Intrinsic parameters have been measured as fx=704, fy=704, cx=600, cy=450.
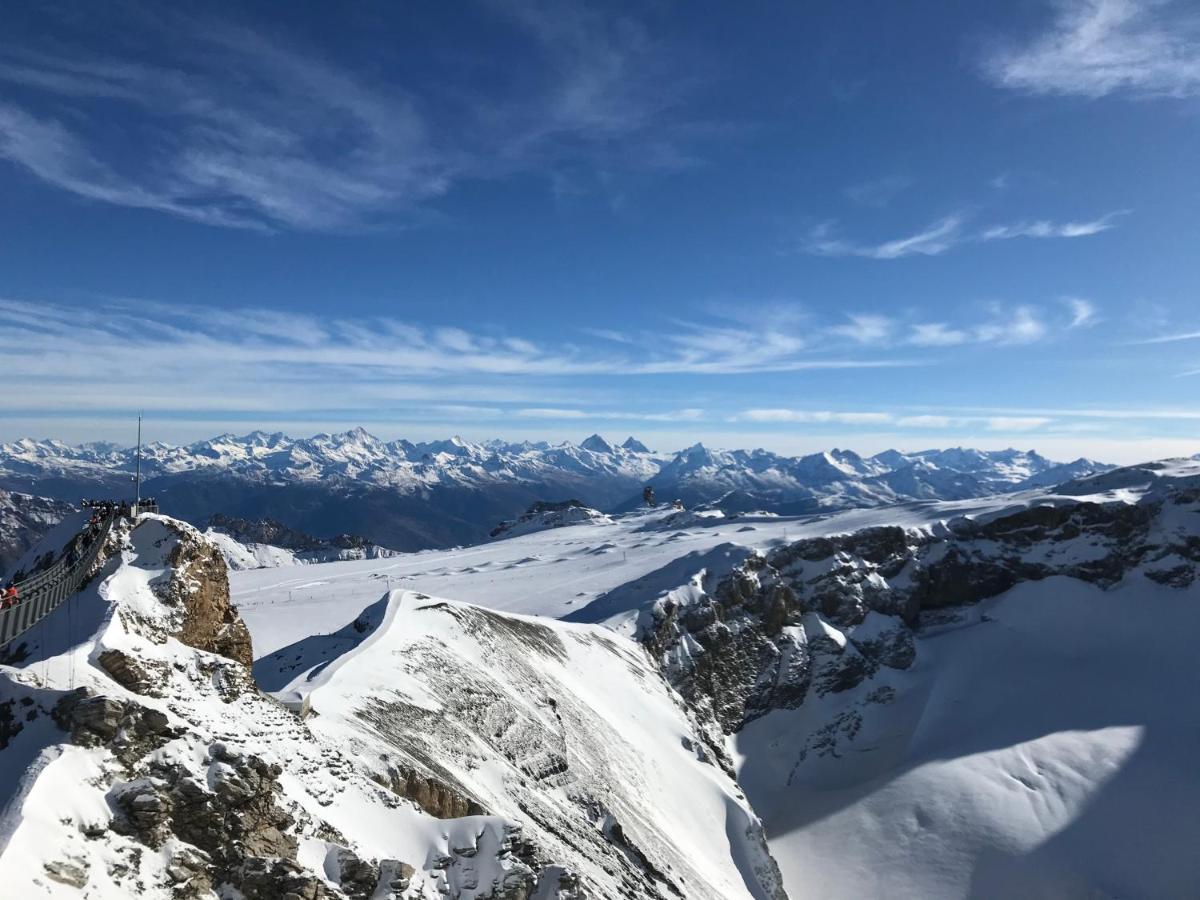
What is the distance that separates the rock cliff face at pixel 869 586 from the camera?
9600 cm

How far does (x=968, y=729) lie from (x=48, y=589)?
106m

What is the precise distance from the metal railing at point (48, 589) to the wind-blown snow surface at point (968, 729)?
1721 inches

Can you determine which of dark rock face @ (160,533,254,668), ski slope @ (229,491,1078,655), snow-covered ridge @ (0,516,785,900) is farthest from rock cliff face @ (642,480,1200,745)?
dark rock face @ (160,533,254,668)

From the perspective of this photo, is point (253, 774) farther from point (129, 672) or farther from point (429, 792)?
point (429, 792)

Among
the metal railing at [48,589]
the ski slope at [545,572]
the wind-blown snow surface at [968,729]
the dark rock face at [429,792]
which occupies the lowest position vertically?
the wind-blown snow surface at [968,729]

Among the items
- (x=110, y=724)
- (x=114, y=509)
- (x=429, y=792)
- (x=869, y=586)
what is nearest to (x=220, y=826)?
(x=110, y=724)

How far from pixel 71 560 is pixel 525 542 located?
148 metres

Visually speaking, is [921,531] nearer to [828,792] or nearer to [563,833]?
[828,792]

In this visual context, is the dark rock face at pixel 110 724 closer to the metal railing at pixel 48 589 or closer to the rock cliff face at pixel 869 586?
the metal railing at pixel 48 589

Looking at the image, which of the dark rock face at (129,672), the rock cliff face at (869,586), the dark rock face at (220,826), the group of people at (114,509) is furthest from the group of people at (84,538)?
the rock cliff face at (869,586)

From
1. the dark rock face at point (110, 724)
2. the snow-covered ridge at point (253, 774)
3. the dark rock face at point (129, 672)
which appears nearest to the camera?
the snow-covered ridge at point (253, 774)

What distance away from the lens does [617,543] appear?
515 ft

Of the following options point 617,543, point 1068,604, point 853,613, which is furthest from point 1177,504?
point 617,543

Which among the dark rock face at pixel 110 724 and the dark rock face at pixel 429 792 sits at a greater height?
the dark rock face at pixel 110 724
